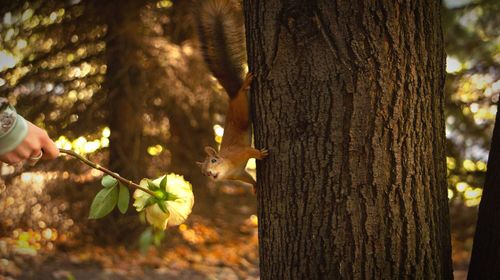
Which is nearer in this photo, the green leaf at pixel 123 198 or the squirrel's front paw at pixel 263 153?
the green leaf at pixel 123 198

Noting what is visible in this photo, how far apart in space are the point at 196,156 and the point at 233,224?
2.65 ft

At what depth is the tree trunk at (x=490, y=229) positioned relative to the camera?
1.79 meters

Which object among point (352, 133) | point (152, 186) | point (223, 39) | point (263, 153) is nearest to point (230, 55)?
point (223, 39)

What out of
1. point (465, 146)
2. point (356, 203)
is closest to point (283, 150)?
point (356, 203)

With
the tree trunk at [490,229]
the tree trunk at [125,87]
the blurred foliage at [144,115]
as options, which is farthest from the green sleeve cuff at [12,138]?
the tree trunk at [125,87]

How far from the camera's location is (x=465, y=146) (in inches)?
177

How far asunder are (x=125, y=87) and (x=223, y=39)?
115 inches

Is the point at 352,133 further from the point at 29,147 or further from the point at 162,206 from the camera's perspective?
the point at 29,147

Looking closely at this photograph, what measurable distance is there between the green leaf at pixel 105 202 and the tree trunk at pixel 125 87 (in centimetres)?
365

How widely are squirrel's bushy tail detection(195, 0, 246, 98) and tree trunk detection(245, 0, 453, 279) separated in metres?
0.29

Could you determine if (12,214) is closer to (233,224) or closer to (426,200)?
(233,224)

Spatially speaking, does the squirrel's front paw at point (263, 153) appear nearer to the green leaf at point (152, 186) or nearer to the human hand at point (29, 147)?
the green leaf at point (152, 186)

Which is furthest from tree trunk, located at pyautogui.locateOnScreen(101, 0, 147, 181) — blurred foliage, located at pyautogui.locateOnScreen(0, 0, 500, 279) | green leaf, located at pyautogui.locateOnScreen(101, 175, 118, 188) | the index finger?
the index finger

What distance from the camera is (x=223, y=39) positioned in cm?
206
